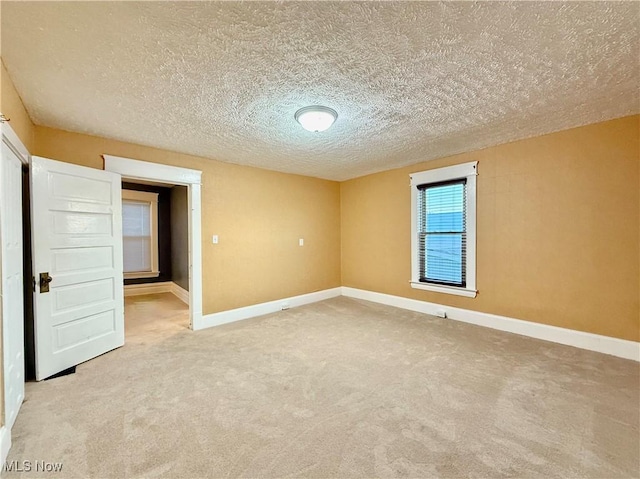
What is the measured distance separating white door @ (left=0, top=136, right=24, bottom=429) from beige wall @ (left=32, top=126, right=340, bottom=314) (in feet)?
3.41

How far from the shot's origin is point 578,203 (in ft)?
10.1

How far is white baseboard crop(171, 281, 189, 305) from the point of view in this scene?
5556mm

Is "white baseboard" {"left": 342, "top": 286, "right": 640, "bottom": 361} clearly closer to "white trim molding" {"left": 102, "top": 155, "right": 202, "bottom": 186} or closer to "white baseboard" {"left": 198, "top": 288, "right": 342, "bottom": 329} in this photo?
"white baseboard" {"left": 198, "top": 288, "right": 342, "bottom": 329}

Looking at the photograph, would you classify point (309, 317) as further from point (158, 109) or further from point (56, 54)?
point (56, 54)

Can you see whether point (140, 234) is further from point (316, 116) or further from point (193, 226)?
point (316, 116)

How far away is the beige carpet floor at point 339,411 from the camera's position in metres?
1.58

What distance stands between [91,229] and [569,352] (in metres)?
5.18

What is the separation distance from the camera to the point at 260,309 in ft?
14.8

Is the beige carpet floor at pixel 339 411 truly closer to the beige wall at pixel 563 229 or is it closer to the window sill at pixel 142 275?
the beige wall at pixel 563 229

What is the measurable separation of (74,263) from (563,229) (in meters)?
5.23

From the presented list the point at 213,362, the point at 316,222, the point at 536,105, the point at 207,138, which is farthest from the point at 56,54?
the point at 316,222

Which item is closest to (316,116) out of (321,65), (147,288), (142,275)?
(321,65)

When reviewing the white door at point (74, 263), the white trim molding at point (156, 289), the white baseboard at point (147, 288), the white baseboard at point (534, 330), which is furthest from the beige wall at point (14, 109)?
the white baseboard at point (534, 330)

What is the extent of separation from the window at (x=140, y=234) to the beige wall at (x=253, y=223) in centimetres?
316
